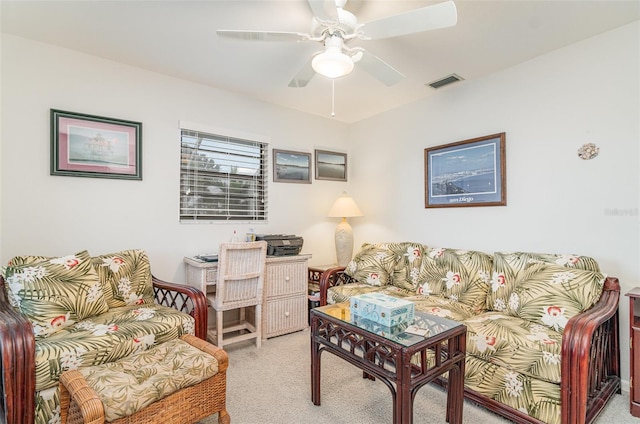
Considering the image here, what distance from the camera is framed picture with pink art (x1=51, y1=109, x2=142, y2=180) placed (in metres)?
2.45

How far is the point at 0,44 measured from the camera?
2254mm

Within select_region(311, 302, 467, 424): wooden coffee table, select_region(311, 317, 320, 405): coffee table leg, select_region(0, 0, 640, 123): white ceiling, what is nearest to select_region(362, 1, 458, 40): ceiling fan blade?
select_region(0, 0, 640, 123): white ceiling

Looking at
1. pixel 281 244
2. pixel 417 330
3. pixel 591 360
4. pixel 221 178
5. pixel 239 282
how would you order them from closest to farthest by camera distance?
pixel 417 330 < pixel 591 360 < pixel 239 282 < pixel 281 244 < pixel 221 178

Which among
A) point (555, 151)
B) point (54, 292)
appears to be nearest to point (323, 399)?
point (54, 292)

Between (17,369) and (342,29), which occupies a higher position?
(342,29)

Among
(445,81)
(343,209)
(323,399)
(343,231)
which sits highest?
(445,81)

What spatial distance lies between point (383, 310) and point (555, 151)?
199 centimetres

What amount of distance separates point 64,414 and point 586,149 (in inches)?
144

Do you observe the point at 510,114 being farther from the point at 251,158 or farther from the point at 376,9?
the point at 251,158

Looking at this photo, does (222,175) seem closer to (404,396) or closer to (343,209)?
(343,209)

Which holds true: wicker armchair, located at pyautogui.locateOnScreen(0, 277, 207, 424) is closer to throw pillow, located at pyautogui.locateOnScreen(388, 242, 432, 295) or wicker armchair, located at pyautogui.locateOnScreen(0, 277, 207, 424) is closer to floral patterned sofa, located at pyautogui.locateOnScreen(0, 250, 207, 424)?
floral patterned sofa, located at pyautogui.locateOnScreen(0, 250, 207, 424)

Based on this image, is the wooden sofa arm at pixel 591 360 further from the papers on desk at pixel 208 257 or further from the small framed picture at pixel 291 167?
the small framed picture at pixel 291 167

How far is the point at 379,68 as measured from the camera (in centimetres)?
208

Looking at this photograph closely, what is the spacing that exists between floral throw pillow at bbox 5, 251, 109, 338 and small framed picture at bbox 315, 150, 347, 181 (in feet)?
8.58
